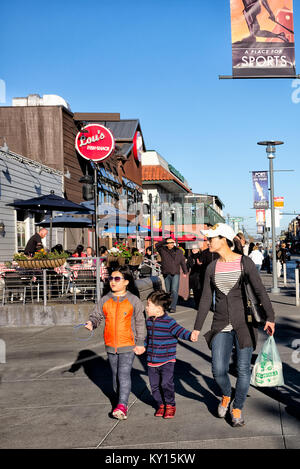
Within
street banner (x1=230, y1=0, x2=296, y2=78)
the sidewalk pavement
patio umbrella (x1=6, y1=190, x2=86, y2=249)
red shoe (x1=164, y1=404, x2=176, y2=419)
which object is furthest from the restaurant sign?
red shoe (x1=164, y1=404, x2=176, y2=419)

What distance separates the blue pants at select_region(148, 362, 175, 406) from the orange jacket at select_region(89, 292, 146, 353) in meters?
0.30

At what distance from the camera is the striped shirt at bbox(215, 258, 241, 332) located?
5078 millimetres

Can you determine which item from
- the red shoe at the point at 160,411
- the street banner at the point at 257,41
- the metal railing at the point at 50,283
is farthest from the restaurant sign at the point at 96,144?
the red shoe at the point at 160,411

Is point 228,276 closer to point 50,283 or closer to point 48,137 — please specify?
point 50,283

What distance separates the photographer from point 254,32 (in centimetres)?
823

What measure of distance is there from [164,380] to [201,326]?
634mm

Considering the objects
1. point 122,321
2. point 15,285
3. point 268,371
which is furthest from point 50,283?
point 268,371

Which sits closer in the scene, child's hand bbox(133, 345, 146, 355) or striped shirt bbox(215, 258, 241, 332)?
striped shirt bbox(215, 258, 241, 332)

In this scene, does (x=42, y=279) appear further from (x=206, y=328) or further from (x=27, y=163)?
(x=27, y=163)

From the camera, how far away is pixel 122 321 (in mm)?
5410

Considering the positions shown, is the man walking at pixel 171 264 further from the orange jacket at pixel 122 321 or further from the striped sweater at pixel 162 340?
the striped sweater at pixel 162 340

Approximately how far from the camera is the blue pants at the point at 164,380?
529 centimetres

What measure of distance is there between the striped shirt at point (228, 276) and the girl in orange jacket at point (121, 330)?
0.89 m

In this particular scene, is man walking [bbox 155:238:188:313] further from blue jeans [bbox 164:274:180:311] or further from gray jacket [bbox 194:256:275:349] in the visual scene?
gray jacket [bbox 194:256:275:349]
